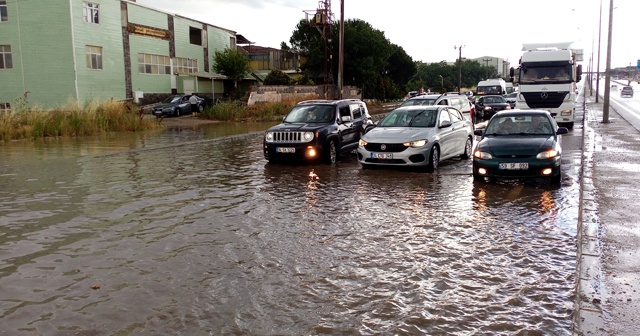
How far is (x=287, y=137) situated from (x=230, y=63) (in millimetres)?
39636

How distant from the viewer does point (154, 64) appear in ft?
148

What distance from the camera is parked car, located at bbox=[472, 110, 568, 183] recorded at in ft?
34.3

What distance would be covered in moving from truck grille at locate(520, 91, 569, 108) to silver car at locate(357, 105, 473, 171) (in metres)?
10.6

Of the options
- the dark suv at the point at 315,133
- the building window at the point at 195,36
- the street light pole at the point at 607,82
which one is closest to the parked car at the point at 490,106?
the street light pole at the point at 607,82

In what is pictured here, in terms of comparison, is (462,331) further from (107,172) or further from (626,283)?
(107,172)

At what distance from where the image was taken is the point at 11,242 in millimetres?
6914

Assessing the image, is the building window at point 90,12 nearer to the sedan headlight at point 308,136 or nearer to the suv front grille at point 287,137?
the suv front grille at point 287,137

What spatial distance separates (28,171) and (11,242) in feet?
23.0

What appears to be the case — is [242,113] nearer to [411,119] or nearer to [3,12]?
→ [3,12]

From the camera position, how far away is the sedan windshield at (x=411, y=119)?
43.9 feet

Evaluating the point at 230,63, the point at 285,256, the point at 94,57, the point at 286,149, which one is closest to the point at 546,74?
the point at 286,149

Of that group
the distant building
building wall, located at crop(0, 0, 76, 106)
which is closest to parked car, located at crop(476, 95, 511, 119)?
building wall, located at crop(0, 0, 76, 106)

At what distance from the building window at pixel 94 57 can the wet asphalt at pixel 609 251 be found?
34.0 metres

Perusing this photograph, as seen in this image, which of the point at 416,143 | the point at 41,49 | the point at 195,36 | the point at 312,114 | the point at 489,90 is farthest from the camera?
the point at 195,36
